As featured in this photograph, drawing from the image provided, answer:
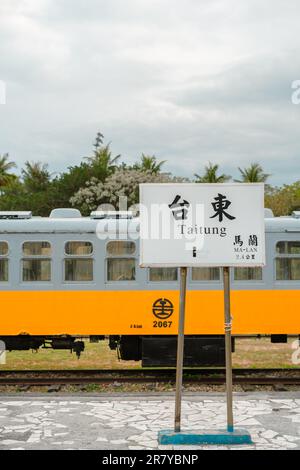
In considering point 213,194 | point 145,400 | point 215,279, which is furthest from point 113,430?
point 215,279

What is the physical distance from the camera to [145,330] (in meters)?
13.0

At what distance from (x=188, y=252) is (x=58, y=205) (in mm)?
40863

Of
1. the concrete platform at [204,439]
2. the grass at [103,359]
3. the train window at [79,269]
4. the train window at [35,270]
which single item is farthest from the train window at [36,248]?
the concrete platform at [204,439]

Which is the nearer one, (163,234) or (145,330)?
(163,234)

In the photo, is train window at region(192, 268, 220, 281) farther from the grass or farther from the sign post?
the sign post

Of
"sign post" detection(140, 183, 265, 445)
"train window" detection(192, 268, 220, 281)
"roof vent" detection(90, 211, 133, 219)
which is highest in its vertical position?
"roof vent" detection(90, 211, 133, 219)

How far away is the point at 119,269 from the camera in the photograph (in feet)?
42.9

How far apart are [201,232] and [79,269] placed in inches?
183

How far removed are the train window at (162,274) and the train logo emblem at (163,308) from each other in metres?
0.40

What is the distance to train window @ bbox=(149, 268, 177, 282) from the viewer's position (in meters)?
13.0

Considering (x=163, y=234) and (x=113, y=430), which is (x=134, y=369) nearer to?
(x=113, y=430)

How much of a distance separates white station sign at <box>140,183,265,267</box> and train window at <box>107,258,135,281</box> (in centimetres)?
414

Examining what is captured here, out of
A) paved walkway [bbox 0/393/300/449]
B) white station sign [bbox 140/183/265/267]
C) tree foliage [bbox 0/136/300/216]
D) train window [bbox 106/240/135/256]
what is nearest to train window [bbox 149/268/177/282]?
train window [bbox 106/240/135/256]

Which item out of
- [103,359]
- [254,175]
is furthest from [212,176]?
[103,359]
